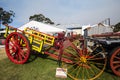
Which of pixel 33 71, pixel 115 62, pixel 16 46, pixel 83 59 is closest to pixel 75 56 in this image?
pixel 83 59

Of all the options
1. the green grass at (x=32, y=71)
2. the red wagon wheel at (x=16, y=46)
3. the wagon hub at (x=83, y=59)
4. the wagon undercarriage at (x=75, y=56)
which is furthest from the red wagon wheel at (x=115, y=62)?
the red wagon wheel at (x=16, y=46)

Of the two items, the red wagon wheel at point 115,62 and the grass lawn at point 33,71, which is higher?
the red wagon wheel at point 115,62

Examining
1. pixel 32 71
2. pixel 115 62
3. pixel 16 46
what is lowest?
pixel 32 71

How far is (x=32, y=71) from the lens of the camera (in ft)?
15.6

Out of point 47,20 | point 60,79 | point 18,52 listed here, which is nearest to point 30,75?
point 60,79

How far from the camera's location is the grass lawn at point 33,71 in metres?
4.37

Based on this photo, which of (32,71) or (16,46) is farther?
(16,46)

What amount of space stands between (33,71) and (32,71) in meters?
0.04

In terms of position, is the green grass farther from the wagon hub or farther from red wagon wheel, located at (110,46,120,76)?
the wagon hub

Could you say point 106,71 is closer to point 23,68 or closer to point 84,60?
point 84,60

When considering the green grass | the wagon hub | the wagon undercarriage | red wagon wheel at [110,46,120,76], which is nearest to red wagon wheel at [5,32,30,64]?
the wagon undercarriage

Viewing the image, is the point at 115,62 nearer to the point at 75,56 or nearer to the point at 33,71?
the point at 75,56

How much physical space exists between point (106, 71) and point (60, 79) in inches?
70.3

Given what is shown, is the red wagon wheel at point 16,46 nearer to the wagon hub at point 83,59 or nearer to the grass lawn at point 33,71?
the grass lawn at point 33,71
